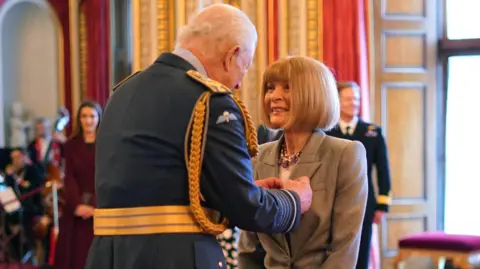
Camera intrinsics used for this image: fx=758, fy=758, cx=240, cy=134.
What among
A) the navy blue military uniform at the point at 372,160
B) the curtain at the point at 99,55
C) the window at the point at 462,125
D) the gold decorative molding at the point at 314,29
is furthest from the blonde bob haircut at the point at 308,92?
the curtain at the point at 99,55

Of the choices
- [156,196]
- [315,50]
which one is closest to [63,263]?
[315,50]

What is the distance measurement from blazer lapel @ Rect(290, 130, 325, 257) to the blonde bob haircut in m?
0.04

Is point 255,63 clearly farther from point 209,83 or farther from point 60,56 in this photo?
point 209,83

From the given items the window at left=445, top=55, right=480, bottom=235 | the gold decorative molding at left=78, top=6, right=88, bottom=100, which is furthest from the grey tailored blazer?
the gold decorative molding at left=78, top=6, right=88, bottom=100

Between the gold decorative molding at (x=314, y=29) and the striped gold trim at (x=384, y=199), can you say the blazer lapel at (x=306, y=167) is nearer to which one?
the striped gold trim at (x=384, y=199)

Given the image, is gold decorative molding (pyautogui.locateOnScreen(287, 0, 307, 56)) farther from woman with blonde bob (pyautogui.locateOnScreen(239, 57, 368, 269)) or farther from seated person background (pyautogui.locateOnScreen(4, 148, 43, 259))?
woman with blonde bob (pyautogui.locateOnScreen(239, 57, 368, 269))

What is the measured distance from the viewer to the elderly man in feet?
6.51

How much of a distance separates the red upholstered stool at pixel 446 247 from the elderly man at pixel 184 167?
320 cm

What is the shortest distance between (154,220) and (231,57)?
0.49 m

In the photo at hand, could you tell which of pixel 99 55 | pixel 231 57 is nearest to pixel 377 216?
pixel 231 57

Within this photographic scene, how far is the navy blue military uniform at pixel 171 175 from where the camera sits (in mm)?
1984

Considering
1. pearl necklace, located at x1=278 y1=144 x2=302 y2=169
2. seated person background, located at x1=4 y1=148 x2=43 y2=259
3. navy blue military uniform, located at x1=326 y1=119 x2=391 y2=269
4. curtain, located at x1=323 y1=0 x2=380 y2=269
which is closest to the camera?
pearl necklace, located at x1=278 y1=144 x2=302 y2=169

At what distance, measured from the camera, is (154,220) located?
2010 millimetres

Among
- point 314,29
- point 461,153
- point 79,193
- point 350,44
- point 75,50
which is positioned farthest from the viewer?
point 75,50
